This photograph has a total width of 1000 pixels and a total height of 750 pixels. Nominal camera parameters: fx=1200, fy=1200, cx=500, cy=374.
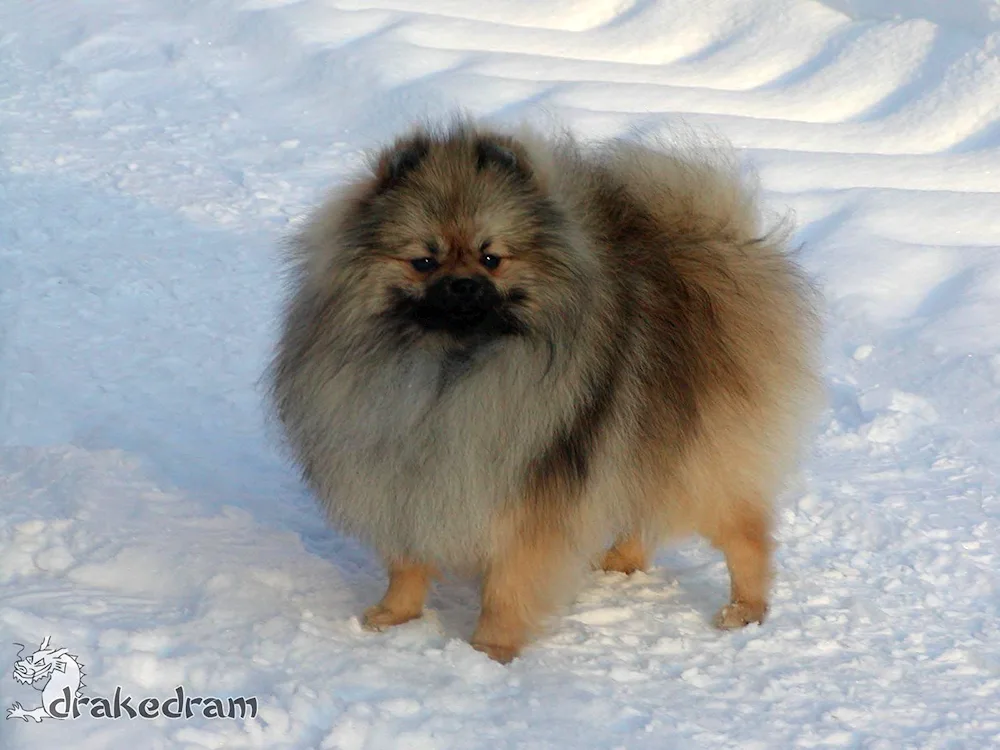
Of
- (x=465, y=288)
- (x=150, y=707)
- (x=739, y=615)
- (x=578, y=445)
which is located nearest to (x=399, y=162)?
(x=465, y=288)

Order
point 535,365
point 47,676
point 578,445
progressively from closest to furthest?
1. point 47,676
2. point 535,365
3. point 578,445

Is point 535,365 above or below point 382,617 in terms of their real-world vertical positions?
above

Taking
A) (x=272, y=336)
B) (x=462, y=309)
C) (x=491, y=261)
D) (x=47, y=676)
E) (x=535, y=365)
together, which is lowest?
(x=272, y=336)

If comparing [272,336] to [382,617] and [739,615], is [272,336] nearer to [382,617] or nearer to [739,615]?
[382,617]

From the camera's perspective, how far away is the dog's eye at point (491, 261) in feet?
10.1

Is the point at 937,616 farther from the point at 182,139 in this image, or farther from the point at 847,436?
the point at 182,139

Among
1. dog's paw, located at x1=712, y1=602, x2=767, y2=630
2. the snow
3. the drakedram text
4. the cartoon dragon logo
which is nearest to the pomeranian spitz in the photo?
dog's paw, located at x1=712, y1=602, x2=767, y2=630

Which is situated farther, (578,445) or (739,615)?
(739,615)

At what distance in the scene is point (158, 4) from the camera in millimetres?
9281

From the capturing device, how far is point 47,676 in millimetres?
2719

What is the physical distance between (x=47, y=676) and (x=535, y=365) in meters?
1.38

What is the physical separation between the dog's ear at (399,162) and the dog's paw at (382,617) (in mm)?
1199

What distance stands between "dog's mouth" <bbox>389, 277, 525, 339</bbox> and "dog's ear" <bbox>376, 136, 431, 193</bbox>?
303 millimetres

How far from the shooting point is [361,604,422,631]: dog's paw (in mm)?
3400
